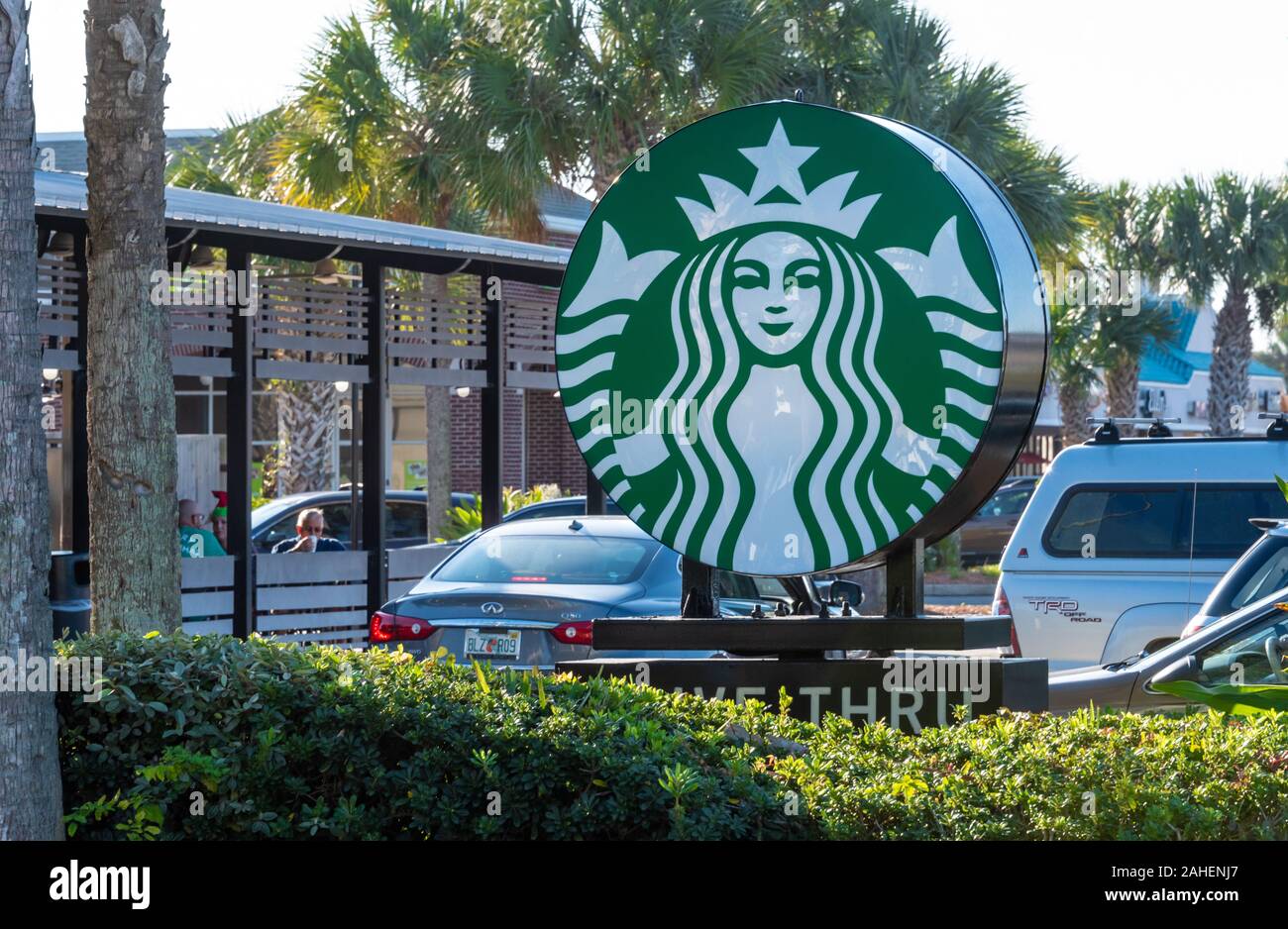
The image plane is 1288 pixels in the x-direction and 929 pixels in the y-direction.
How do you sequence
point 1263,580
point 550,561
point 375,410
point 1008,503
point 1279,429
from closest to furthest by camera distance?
1. point 1263,580
2. point 550,561
3. point 1279,429
4. point 375,410
5. point 1008,503

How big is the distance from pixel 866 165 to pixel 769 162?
324mm

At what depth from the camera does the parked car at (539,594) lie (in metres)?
8.52

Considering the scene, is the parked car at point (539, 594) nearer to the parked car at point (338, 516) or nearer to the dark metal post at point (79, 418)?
the dark metal post at point (79, 418)

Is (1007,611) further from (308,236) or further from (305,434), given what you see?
(305,434)

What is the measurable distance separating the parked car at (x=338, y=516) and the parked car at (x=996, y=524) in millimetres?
9662

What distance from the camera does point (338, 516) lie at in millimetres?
19359

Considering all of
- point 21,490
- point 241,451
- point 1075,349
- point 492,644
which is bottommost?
point 492,644

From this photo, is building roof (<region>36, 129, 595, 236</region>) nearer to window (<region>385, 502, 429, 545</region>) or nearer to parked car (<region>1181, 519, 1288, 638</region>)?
window (<region>385, 502, 429, 545</region>)

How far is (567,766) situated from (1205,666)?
3667mm

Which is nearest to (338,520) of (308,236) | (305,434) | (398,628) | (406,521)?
(406,521)

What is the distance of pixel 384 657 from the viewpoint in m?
5.09
